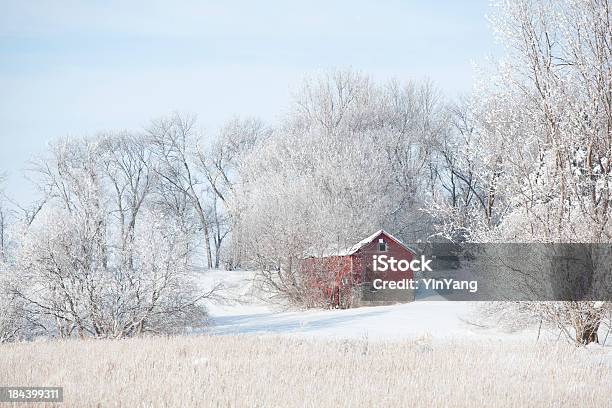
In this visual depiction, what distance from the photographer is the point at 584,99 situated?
487 inches

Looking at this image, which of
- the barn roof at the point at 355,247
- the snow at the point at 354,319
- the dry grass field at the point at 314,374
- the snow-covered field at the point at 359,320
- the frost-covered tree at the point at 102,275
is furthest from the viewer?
the barn roof at the point at 355,247

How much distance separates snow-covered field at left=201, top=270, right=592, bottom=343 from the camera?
20.0 m

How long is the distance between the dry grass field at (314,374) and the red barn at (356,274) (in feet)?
62.6

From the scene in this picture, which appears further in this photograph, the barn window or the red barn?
the barn window

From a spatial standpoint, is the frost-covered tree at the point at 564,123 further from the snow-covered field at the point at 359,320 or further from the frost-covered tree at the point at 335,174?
the frost-covered tree at the point at 335,174

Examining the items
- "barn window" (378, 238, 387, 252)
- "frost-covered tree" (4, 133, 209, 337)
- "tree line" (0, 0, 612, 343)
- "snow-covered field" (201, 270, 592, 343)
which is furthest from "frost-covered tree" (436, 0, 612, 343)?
"barn window" (378, 238, 387, 252)

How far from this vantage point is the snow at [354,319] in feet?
66.7

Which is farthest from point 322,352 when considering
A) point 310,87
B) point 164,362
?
point 310,87

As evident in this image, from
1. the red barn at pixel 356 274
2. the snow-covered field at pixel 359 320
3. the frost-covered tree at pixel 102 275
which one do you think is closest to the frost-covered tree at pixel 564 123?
the snow-covered field at pixel 359 320

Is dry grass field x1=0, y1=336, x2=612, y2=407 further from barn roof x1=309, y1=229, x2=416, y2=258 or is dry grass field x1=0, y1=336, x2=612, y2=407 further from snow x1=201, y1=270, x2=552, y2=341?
barn roof x1=309, y1=229, x2=416, y2=258

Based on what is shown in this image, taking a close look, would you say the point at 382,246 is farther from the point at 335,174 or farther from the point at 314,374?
the point at 314,374

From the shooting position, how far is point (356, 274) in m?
32.0

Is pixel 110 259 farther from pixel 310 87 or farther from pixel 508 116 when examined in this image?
pixel 310 87

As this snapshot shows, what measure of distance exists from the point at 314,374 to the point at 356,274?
23.4 meters
